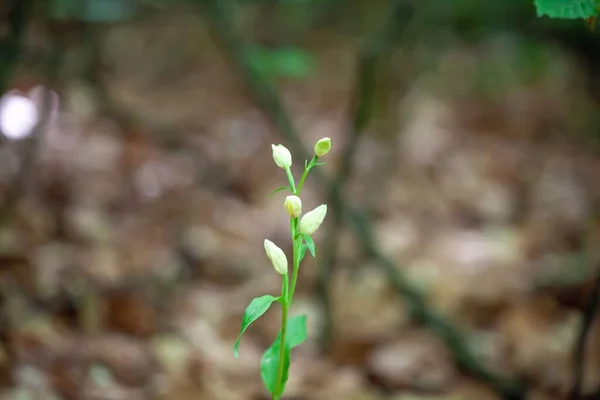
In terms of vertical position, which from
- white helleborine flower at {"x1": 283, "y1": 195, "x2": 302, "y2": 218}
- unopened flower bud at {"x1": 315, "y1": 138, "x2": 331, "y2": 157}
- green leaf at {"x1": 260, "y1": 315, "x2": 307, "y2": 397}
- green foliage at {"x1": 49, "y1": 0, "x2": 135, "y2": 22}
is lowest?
green leaf at {"x1": 260, "y1": 315, "x2": 307, "y2": 397}

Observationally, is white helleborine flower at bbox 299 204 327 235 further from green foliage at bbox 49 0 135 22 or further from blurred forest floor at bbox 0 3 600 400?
green foliage at bbox 49 0 135 22

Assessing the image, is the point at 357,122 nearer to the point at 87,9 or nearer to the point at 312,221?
the point at 312,221

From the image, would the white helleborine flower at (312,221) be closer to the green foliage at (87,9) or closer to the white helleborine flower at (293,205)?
the white helleborine flower at (293,205)

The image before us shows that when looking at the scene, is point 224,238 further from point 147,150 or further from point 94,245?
point 147,150

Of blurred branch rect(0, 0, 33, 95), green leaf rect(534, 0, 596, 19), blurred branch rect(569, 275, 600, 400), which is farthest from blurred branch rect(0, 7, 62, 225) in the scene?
blurred branch rect(569, 275, 600, 400)

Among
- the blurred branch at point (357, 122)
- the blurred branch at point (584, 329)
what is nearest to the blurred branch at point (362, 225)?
the blurred branch at point (357, 122)

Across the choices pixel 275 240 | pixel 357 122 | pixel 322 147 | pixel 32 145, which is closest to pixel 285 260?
pixel 322 147
